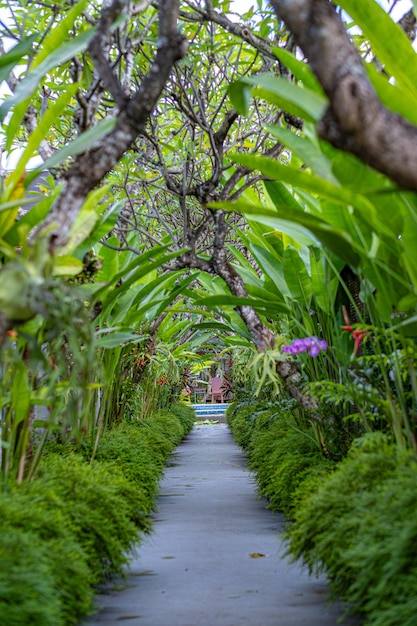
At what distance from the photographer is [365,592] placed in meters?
2.22

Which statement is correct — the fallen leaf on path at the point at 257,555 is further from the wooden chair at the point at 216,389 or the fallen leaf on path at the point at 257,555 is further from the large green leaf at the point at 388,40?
the wooden chair at the point at 216,389

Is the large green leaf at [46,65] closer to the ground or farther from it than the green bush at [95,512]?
farther from it

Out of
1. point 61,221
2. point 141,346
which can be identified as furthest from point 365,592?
point 141,346

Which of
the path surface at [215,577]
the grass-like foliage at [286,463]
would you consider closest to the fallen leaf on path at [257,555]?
the path surface at [215,577]

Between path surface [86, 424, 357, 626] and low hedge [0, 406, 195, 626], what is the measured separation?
0.17 metres

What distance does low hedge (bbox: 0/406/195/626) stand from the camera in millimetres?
1860

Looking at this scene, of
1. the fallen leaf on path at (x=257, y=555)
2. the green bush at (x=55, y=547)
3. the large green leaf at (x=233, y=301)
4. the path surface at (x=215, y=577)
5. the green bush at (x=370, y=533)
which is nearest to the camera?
the green bush at (x=370, y=533)

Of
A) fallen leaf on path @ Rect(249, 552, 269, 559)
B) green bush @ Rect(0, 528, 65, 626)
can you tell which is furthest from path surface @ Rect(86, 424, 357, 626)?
green bush @ Rect(0, 528, 65, 626)

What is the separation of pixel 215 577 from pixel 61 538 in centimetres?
94

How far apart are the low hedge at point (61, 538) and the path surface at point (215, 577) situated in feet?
0.55

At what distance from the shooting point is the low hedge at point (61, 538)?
73.2 inches

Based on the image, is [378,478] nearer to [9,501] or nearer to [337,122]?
[9,501]

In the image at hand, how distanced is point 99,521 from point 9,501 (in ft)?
1.47

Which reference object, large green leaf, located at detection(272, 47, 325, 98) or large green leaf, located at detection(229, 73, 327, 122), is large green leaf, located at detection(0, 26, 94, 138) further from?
large green leaf, located at detection(272, 47, 325, 98)
